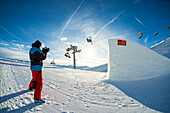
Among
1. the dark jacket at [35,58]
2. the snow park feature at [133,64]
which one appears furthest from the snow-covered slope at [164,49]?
the dark jacket at [35,58]

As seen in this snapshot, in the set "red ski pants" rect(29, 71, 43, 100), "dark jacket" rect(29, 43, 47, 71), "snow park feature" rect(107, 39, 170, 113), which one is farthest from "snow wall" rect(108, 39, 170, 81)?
"dark jacket" rect(29, 43, 47, 71)

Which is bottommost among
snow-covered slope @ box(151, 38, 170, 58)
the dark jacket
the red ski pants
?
the red ski pants

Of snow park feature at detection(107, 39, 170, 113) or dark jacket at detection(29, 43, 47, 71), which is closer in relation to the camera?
dark jacket at detection(29, 43, 47, 71)

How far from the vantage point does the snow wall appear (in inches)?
215

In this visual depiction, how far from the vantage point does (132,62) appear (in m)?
5.66

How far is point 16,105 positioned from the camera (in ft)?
6.48

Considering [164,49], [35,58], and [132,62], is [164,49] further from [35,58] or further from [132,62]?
[35,58]

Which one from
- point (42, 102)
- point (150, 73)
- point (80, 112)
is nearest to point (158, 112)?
point (80, 112)

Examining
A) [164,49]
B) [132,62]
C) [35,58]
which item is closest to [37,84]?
[35,58]

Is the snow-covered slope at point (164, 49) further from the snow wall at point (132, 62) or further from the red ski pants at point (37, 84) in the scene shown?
the red ski pants at point (37, 84)

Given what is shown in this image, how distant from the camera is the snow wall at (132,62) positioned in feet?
17.9

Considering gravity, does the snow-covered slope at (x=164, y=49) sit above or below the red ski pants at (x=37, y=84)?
above

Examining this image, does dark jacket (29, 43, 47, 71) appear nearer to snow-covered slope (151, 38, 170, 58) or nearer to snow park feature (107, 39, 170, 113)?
snow park feature (107, 39, 170, 113)

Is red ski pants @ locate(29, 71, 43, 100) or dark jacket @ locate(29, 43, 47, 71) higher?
dark jacket @ locate(29, 43, 47, 71)
